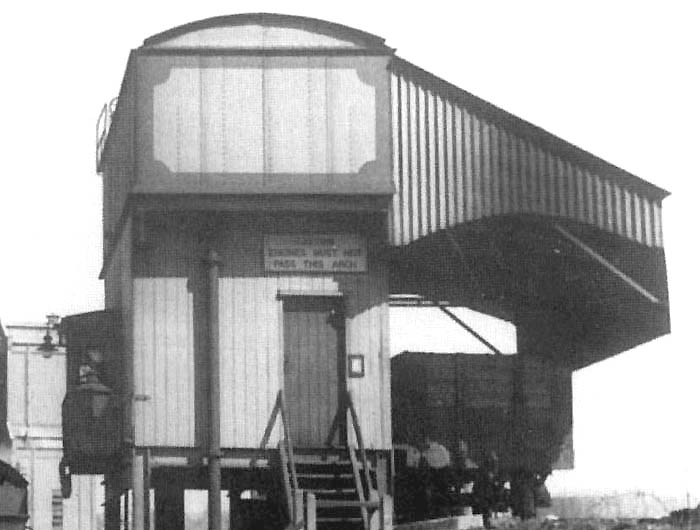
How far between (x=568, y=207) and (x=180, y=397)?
719cm

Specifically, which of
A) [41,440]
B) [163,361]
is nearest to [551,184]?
[163,361]

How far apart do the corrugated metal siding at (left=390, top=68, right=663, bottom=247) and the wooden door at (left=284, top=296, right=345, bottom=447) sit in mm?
1710

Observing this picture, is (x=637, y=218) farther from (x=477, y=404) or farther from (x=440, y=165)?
(x=477, y=404)

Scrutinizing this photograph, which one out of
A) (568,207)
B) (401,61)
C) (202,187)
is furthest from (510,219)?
(202,187)

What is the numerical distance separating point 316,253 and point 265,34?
144 inches

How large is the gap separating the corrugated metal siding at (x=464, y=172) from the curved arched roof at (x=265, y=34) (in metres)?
0.98

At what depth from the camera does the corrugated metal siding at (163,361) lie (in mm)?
23328

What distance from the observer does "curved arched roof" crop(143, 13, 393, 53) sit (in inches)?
939

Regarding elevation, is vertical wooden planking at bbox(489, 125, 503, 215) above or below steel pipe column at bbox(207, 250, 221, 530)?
above

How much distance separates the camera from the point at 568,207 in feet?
81.4

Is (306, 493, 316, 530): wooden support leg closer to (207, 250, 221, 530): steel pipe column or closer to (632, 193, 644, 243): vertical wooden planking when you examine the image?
(207, 250, 221, 530): steel pipe column

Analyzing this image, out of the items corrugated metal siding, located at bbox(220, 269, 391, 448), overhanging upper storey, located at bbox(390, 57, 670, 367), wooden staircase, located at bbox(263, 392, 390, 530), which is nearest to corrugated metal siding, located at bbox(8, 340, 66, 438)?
corrugated metal siding, located at bbox(220, 269, 391, 448)

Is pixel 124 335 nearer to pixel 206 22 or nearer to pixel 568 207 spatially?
pixel 206 22

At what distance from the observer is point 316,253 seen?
24.0 meters
